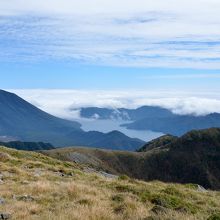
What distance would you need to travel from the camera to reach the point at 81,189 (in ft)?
67.5

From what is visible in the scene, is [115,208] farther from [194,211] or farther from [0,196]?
[0,196]

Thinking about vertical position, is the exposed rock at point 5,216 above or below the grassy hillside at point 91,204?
above

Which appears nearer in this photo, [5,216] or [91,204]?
[5,216]

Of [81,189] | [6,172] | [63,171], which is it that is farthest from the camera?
[63,171]

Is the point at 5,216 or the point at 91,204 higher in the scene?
the point at 5,216

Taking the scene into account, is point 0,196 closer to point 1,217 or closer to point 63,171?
point 1,217

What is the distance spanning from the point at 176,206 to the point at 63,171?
756 inches

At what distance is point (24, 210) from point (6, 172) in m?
14.7

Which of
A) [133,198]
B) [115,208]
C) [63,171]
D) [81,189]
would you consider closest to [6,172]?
[63,171]

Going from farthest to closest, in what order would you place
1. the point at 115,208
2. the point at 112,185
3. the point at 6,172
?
the point at 6,172 → the point at 112,185 → the point at 115,208

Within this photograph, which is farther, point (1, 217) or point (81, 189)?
point (81, 189)

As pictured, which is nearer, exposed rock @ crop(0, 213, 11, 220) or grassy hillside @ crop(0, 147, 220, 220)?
exposed rock @ crop(0, 213, 11, 220)

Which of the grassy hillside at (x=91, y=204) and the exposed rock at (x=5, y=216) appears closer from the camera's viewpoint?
the exposed rock at (x=5, y=216)

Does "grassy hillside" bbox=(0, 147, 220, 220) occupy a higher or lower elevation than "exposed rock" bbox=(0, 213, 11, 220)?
lower
